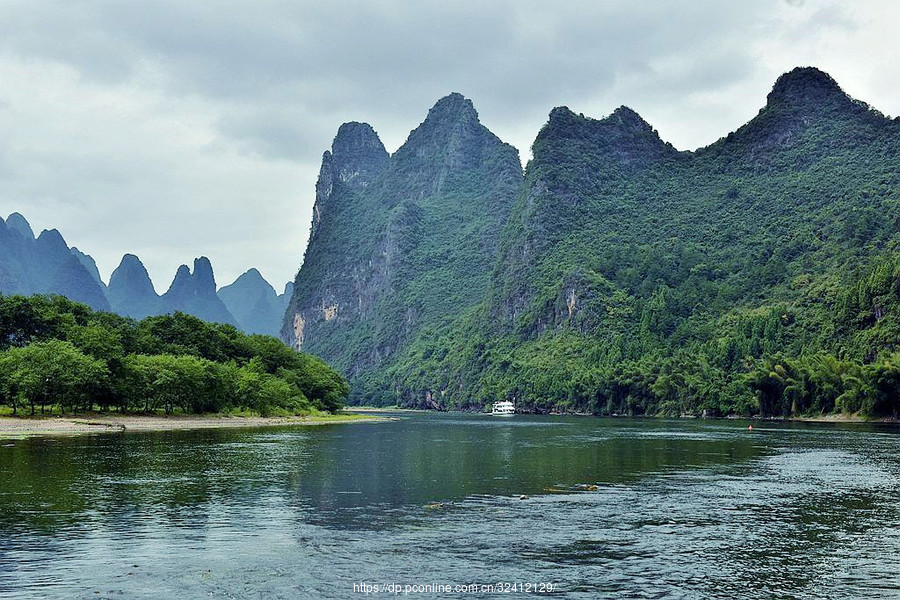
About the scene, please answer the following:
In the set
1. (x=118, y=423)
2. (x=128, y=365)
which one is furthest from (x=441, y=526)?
(x=128, y=365)

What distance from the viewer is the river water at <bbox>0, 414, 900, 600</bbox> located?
23812 mm

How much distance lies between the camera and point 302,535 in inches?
1203

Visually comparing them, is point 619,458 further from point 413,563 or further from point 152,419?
point 152,419

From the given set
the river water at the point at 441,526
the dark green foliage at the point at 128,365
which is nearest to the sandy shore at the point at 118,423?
the dark green foliage at the point at 128,365

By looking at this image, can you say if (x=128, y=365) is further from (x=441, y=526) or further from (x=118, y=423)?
(x=441, y=526)

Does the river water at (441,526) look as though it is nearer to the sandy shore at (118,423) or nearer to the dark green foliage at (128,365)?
the sandy shore at (118,423)

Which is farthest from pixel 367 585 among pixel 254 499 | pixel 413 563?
pixel 254 499

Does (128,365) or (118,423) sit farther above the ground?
(128,365)

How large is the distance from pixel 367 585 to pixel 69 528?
1413cm

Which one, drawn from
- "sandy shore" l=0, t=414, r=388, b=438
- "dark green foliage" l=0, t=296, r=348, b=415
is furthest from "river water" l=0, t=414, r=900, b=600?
"dark green foliage" l=0, t=296, r=348, b=415

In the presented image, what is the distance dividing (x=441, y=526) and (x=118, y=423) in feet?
241

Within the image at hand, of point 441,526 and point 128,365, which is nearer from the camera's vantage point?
point 441,526

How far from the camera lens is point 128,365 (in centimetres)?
10175

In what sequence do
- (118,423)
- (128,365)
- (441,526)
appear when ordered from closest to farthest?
(441,526)
(118,423)
(128,365)
